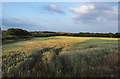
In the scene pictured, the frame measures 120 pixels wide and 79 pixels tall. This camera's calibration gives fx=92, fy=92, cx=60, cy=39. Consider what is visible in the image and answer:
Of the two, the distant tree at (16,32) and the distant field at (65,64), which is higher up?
the distant tree at (16,32)

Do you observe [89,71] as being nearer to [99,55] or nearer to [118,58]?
[99,55]

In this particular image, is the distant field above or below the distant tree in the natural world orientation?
below

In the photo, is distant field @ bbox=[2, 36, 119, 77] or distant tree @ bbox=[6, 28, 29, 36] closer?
distant field @ bbox=[2, 36, 119, 77]

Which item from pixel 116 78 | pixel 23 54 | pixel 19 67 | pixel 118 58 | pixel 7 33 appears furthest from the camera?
pixel 7 33

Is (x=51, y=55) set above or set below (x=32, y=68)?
above

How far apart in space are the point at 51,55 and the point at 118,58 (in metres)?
3.07

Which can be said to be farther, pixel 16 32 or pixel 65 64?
pixel 16 32

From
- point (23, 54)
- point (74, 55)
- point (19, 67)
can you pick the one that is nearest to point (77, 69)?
point (74, 55)

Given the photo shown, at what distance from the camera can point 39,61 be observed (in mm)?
4188

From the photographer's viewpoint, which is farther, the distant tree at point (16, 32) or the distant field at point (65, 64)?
the distant tree at point (16, 32)

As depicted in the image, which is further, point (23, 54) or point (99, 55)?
point (23, 54)

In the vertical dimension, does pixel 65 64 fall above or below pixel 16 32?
below

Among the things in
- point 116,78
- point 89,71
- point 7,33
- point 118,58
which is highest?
point 7,33

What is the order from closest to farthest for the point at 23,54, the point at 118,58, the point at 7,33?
the point at 118,58 < the point at 23,54 < the point at 7,33
